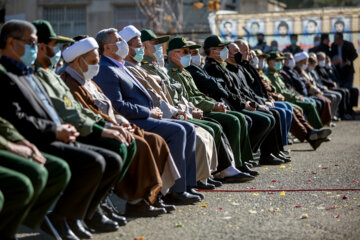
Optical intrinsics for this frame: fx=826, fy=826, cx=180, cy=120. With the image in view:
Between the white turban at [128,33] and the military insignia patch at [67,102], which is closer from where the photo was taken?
the military insignia patch at [67,102]

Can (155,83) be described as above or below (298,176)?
above

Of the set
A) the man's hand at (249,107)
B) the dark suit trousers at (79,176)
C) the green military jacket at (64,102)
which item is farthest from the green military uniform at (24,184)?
the man's hand at (249,107)

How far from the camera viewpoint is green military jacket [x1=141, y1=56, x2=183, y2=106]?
32.8 ft

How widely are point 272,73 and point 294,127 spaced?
2.42m

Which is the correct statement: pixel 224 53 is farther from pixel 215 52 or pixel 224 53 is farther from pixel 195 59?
pixel 195 59

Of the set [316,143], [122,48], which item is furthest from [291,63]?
[122,48]

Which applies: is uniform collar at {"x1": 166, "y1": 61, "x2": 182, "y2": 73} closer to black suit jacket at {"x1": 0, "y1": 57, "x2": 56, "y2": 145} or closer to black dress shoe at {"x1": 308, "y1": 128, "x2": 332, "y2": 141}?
black dress shoe at {"x1": 308, "y1": 128, "x2": 332, "y2": 141}

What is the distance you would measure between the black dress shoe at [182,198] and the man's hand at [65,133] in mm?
2326

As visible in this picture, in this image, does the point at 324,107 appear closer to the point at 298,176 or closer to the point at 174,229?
the point at 298,176

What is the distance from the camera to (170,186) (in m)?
8.20

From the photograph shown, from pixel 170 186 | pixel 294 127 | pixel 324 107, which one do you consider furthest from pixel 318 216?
pixel 324 107

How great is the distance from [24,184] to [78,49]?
2486 millimetres

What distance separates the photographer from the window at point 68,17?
44562mm

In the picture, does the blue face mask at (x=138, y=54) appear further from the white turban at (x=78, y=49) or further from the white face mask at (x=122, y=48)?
the white turban at (x=78, y=49)
